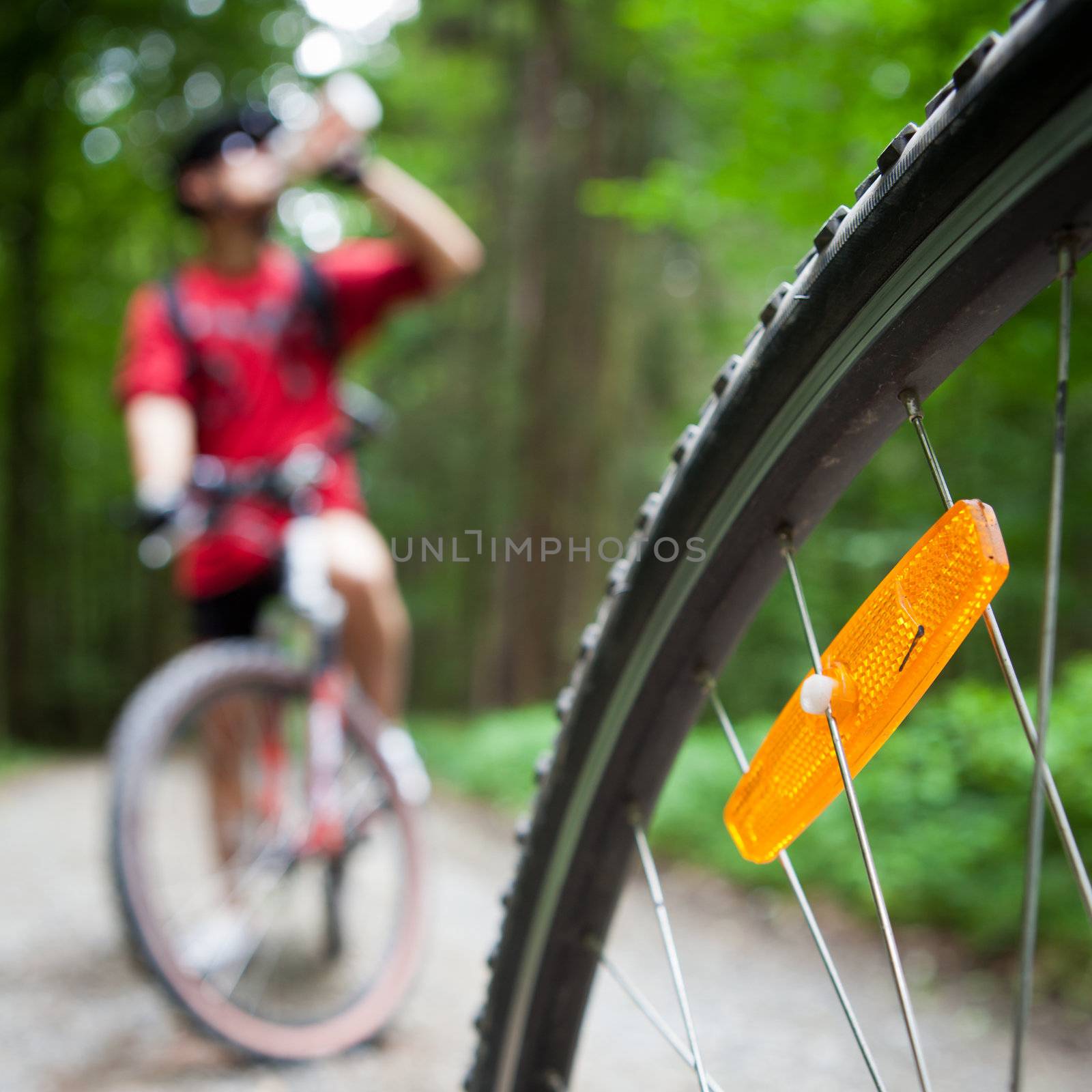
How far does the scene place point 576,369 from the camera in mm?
8008

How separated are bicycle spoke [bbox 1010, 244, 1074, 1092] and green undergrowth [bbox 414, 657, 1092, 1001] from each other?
6.98ft

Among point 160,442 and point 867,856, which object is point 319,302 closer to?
point 160,442

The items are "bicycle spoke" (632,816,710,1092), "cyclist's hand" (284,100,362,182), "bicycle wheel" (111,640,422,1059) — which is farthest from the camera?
"cyclist's hand" (284,100,362,182)

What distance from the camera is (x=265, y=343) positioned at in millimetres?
2172

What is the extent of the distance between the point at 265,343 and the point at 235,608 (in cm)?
62

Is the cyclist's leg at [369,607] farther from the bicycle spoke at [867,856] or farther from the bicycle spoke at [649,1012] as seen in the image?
the bicycle spoke at [867,856]

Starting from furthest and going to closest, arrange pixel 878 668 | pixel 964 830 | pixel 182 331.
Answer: pixel 964 830 → pixel 182 331 → pixel 878 668

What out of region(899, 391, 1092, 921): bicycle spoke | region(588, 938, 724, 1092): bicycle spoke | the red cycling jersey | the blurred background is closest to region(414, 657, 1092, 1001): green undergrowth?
the blurred background

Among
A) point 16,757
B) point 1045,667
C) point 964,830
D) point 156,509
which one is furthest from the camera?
point 16,757

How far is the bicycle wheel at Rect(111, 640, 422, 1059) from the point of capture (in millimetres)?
1543

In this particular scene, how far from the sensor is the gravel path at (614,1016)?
64.4 inches

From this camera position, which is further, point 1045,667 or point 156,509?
point 156,509

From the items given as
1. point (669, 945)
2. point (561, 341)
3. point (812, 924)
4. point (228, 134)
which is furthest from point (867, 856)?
point (561, 341)

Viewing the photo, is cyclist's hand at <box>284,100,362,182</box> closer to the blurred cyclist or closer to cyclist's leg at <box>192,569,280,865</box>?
the blurred cyclist
